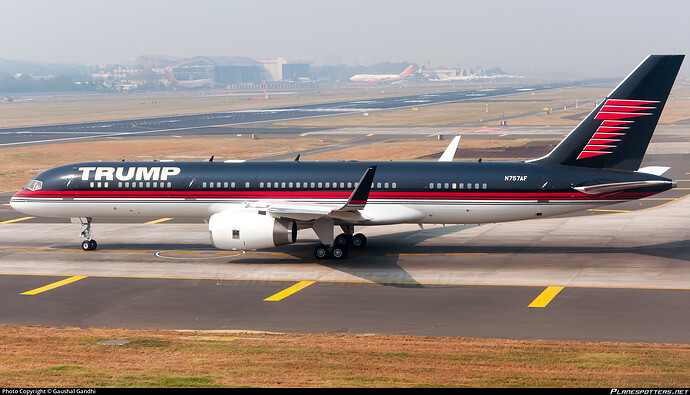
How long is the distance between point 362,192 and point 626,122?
43.1 ft

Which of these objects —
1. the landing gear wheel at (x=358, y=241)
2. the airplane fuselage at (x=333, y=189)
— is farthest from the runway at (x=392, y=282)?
the airplane fuselage at (x=333, y=189)

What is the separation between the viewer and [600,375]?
18500 mm

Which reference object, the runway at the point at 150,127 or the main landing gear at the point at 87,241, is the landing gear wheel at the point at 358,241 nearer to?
the main landing gear at the point at 87,241

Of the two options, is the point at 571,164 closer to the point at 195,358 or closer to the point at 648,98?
the point at 648,98

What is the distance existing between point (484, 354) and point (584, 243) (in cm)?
2037

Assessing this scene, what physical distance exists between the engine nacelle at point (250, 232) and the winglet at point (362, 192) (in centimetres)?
324

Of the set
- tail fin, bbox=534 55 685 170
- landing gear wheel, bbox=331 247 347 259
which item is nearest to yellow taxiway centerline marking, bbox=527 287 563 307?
tail fin, bbox=534 55 685 170

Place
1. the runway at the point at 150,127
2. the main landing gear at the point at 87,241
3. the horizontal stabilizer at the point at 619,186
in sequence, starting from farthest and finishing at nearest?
the runway at the point at 150,127, the main landing gear at the point at 87,241, the horizontal stabilizer at the point at 619,186

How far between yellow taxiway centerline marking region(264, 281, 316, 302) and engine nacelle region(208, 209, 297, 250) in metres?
2.92

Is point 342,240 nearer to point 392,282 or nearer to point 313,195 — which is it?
point 313,195

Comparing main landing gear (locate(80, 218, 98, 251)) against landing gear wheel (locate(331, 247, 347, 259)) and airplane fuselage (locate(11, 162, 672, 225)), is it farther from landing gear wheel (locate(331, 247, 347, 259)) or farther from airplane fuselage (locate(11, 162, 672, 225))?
landing gear wheel (locate(331, 247, 347, 259))

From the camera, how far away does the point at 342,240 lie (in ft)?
124

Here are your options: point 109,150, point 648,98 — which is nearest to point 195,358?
point 648,98

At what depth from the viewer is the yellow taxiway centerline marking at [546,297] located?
28109mm
